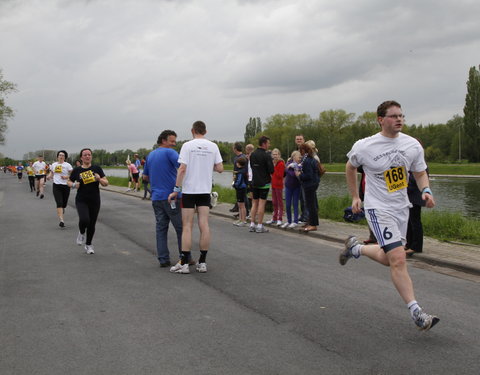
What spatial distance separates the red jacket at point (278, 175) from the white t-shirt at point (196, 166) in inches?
207

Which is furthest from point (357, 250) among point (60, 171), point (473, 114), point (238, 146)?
point (473, 114)

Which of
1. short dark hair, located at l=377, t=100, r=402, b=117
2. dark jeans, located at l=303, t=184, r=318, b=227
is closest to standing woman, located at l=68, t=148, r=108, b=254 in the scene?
dark jeans, located at l=303, t=184, r=318, b=227

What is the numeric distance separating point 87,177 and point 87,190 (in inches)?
9.4

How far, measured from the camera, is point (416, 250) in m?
7.49

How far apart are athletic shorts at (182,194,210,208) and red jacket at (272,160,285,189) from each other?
5.22 m

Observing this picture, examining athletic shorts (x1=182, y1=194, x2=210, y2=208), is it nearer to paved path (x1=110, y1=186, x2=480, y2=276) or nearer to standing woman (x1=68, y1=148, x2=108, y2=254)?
standing woman (x1=68, y1=148, x2=108, y2=254)

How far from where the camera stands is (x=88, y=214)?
8.19 meters

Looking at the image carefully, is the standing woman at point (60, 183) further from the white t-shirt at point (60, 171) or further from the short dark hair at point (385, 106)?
the short dark hair at point (385, 106)

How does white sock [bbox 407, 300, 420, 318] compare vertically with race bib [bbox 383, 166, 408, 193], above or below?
below

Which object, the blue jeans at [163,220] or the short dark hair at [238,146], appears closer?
the blue jeans at [163,220]

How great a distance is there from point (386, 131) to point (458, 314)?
1940 mm

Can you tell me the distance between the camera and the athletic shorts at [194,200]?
6.40 meters

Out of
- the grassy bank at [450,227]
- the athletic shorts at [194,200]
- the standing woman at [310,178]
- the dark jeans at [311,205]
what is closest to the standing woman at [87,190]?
the athletic shorts at [194,200]

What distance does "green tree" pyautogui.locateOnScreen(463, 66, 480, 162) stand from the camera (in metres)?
74.7
